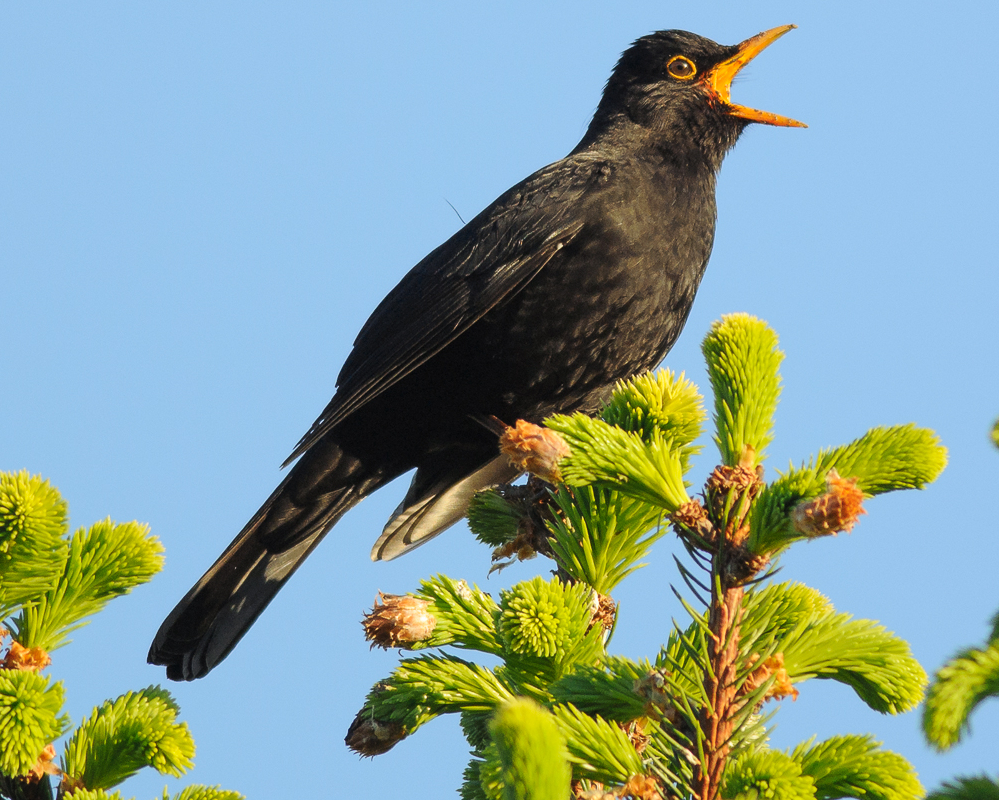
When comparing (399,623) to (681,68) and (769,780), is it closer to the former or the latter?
(769,780)

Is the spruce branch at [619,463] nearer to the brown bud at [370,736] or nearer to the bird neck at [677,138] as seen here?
the brown bud at [370,736]

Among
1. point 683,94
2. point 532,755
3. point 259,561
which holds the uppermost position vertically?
point 683,94

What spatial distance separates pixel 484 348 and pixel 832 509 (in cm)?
321

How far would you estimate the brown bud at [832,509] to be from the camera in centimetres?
168

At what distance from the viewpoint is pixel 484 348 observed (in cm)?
483

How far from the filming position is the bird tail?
4.59 metres

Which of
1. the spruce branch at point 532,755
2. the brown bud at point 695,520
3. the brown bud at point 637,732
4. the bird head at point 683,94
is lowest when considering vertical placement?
the spruce branch at point 532,755

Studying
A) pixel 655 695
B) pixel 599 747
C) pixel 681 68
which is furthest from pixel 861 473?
pixel 681 68

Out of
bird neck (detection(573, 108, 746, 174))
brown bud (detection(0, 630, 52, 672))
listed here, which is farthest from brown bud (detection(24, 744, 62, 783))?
bird neck (detection(573, 108, 746, 174))

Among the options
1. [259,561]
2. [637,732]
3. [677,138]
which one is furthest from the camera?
[677,138]

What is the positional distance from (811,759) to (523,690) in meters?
0.66

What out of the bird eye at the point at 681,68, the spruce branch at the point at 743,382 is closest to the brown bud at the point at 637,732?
the spruce branch at the point at 743,382

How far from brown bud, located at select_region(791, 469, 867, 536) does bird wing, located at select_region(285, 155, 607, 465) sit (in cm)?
306

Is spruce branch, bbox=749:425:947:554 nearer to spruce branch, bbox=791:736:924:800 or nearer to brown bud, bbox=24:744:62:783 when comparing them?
spruce branch, bbox=791:736:924:800
